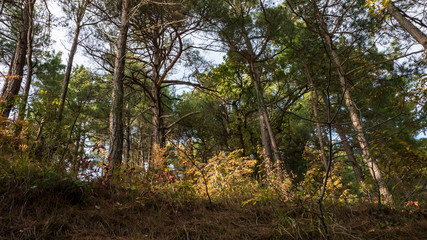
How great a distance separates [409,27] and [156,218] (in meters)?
6.43

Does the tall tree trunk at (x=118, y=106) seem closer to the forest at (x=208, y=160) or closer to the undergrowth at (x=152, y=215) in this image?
the forest at (x=208, y=160)

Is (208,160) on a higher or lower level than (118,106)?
lower

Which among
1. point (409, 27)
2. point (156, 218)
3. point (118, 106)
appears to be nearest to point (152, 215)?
point (156, 218)

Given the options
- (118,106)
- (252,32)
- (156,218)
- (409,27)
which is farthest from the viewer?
(252,32)

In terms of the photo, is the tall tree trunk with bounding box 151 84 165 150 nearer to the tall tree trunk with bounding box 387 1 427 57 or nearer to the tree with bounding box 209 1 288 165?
the tree with bounding box 209 1 288 165

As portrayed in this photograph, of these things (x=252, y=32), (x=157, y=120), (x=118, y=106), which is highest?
(x=252, y=32)

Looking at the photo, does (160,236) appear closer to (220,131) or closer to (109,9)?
(109,9)

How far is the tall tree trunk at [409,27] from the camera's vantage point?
14.6 feet

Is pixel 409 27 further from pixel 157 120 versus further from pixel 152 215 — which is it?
pixel 157 120

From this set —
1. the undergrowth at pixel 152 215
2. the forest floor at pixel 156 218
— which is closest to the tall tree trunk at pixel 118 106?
the undergrowth at pixel 152 215

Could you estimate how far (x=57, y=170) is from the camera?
260cm

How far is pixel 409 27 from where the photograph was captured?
15.5ft

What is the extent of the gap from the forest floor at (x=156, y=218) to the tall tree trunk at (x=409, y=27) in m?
3.96

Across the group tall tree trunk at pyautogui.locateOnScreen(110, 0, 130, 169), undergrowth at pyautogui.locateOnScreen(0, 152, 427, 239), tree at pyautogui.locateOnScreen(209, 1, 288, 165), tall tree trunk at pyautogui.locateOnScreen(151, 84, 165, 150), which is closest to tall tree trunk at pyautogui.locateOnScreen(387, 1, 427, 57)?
tree at pyautogui.locateOnScreen(209, 1, 288, 165)
